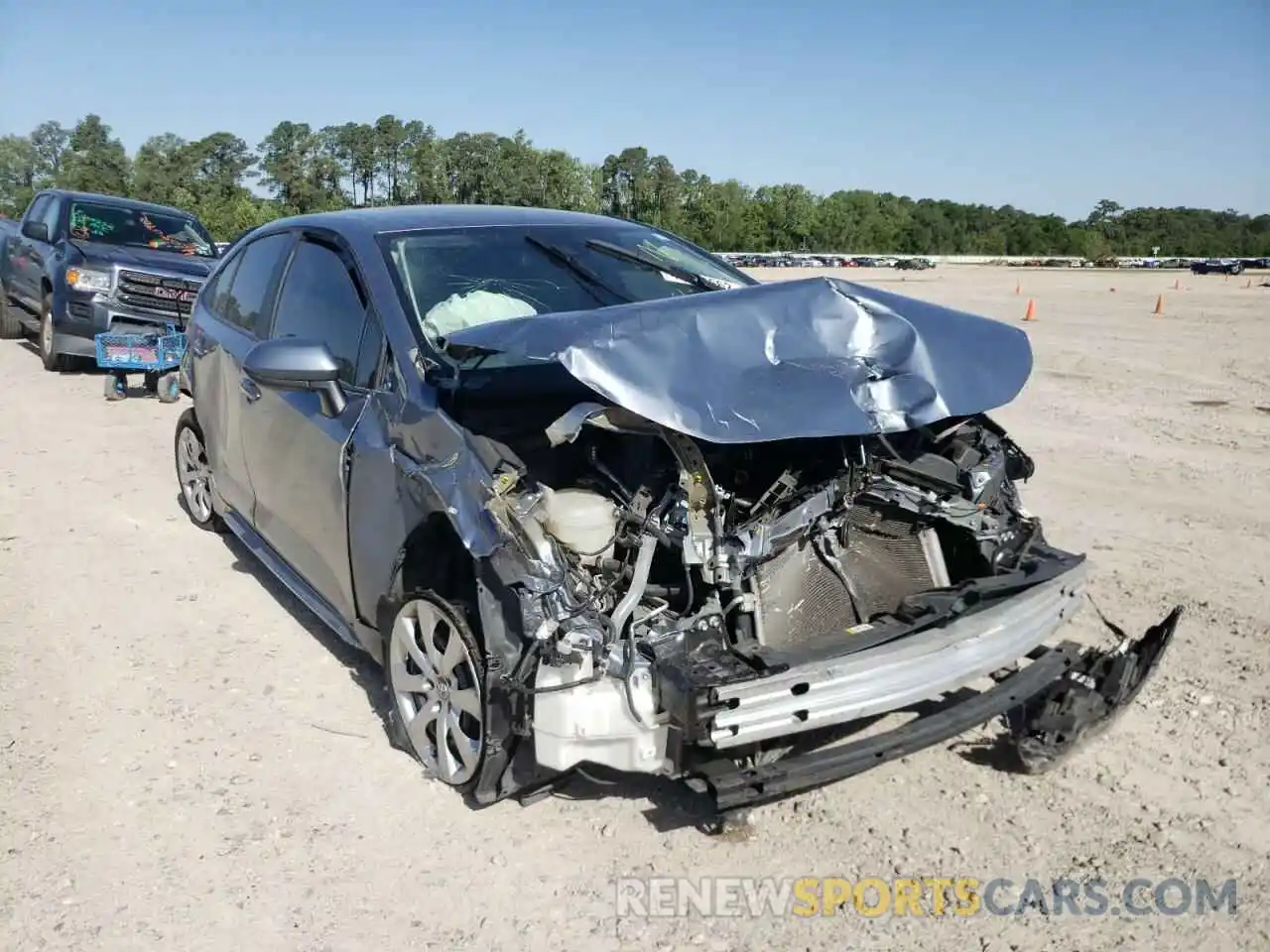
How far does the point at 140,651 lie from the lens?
14.7ft

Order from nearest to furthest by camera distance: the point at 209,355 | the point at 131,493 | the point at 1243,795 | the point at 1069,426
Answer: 1. the point at 1243,795
2. the point at 209,355
3. the point at 131,493
4. the point at 1069,426

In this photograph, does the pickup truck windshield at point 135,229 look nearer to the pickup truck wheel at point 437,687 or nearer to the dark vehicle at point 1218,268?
the pickup truck wheel at point 437,687

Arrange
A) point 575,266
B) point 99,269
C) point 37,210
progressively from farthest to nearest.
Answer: point 37,210, point 99,269, point 575,266

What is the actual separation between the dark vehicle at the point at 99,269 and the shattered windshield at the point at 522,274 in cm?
772

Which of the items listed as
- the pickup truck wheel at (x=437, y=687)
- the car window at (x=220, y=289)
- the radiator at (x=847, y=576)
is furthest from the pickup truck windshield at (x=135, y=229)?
the radiator at (x=847, y=576)

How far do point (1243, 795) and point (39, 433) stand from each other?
8.99m

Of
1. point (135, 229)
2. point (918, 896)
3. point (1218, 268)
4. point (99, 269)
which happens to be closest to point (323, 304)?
point (918, 896)

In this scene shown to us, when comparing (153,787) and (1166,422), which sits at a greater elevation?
(1166,422)

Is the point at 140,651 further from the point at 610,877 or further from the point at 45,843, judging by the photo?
the point at 610,877

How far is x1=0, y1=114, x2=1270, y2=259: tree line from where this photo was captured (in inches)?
3949

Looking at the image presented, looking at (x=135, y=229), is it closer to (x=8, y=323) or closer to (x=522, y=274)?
(x=8, y=323)

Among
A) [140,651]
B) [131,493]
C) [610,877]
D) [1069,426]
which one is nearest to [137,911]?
[610,877]

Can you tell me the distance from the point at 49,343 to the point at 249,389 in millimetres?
8716

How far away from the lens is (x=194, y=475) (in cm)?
609
